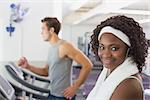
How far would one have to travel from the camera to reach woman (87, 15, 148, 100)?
44.2 inches

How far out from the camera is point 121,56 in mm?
1188

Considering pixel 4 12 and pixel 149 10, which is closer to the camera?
pixel 4 12

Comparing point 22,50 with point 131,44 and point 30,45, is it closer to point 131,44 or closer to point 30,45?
point 30,45

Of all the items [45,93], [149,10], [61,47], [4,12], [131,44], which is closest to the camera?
[131,44]

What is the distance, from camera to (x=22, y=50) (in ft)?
21.5

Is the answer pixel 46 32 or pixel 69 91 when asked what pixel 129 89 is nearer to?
pixel 69 91

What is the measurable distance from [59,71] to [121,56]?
1202 mm

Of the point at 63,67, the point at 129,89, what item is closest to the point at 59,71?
the point at 63,67

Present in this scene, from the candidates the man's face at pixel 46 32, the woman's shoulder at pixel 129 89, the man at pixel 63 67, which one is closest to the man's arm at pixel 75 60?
the man at pixel 63 67

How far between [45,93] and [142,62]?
6.21 ft

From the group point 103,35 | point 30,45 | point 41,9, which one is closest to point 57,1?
point 41,9

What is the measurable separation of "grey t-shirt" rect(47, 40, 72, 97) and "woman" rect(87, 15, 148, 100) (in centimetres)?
109

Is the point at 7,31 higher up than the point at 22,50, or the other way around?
the point at 7,31

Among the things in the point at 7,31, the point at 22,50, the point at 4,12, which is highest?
the point at 4,12
